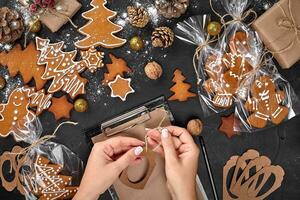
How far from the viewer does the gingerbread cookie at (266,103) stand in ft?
3.63

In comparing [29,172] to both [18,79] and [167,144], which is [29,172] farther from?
[167,144]

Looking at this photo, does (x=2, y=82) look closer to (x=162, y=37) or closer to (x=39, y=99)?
(x=39, y=99)

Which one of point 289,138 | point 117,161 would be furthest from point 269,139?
point 117,161

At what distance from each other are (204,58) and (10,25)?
1.62 ft

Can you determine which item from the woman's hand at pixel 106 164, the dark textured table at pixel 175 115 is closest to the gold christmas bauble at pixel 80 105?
the dark textured table at pixel 175 115

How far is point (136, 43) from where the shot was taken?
1120mm

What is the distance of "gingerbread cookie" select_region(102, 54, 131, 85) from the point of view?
1.15 metres

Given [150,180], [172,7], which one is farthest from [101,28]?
[150,180]

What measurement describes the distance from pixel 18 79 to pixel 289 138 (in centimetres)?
71

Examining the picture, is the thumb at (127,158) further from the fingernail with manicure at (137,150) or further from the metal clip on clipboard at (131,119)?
the metal clip on clipboard at (131,119)

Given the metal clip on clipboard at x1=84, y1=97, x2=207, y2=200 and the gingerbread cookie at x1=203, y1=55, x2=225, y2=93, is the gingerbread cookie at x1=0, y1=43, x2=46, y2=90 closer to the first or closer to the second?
the metal clip on clipboard at x1=84, y1=97, x2=207, y2=200

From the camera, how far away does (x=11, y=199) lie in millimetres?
1179

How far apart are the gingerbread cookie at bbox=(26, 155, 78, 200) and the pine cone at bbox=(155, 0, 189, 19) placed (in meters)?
0.47

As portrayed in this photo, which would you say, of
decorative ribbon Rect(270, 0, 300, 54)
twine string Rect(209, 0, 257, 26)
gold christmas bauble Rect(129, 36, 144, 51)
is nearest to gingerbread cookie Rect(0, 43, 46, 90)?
gold christmas bauble Rect(129, 36, 144, 51)
